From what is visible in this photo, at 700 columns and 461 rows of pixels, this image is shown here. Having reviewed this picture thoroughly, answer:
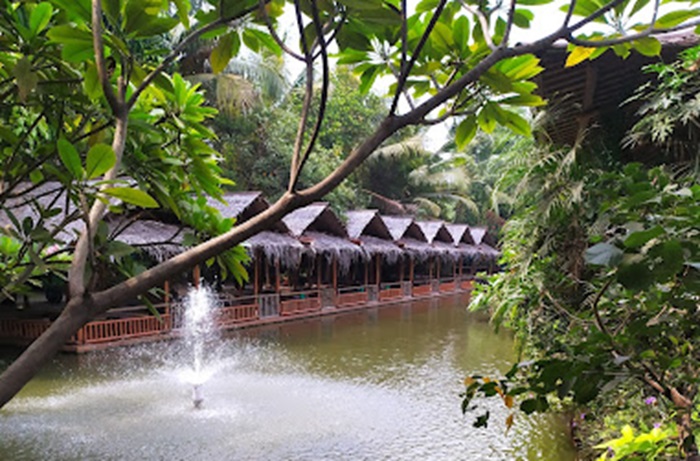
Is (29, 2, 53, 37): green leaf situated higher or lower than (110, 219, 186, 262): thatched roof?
higher

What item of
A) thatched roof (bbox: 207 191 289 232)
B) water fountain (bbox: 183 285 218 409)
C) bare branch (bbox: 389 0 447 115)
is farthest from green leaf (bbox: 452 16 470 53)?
thatched roof (bbox: 207 191 289 232)

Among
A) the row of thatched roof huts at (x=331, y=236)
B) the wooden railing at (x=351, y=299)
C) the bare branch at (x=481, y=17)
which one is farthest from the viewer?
the wooden railing at (x=351, y=299)

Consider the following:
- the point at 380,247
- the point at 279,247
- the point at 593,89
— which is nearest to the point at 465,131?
the point at 593,89

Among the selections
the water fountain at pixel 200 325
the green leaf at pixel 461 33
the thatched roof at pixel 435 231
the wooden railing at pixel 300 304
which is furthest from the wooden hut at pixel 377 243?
the green leaf at pixel 461 33

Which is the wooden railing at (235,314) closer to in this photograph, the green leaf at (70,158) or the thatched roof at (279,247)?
the thatched roof at (279,247)

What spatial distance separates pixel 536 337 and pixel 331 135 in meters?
16.9

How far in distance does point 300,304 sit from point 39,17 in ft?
39.5

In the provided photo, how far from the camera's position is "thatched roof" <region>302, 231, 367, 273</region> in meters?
12.6

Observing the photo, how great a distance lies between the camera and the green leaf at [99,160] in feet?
2.97

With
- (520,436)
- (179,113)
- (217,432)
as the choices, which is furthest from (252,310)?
(179,113)

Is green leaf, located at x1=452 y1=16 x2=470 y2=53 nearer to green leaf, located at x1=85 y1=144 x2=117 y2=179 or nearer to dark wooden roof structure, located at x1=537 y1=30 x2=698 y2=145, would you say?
green leaf, located at x1=85 y1=144 x2=117 y2=179

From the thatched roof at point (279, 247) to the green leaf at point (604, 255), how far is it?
10.2 m

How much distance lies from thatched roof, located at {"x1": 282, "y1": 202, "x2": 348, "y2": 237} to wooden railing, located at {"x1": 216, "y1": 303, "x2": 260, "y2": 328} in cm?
204

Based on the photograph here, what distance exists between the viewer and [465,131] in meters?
1.42
